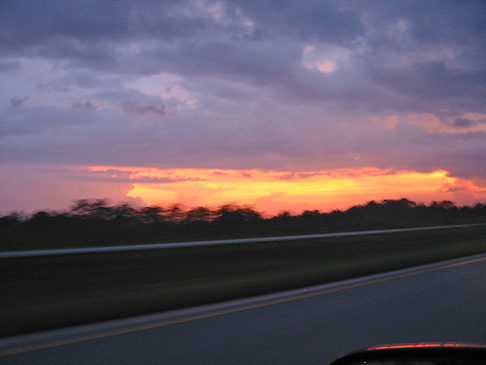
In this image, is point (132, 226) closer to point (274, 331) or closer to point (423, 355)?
point (274, 331)

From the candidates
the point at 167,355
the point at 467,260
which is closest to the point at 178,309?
the point at 167,355

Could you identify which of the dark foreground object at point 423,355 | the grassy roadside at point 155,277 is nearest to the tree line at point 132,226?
the grassy roadside at point 155,277

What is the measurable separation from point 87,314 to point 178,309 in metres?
1.32

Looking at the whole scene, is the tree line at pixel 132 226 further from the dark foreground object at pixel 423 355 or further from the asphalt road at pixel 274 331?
the dark foreground object at pixel 423 355

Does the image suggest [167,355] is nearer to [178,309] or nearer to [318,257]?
[178,309]

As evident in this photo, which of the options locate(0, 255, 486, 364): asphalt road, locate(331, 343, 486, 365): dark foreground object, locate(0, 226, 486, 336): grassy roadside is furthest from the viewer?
locate(0, 226, 486, 336): grassy roadside

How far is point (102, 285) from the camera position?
29.3ft

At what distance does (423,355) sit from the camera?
88.0 inches

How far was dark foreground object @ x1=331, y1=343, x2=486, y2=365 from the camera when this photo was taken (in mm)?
2164

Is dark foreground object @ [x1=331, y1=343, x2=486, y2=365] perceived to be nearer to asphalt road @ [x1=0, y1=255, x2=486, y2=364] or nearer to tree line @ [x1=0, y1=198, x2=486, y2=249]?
asphalt road @ [x1=0, y1=255, x2=486, y2=364]

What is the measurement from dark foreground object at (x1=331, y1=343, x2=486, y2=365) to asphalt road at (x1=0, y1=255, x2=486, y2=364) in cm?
305

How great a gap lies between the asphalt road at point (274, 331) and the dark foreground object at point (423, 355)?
3.05 meters

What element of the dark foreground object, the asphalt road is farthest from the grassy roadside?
the dark foreground object

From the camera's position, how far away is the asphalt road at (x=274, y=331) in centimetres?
531
